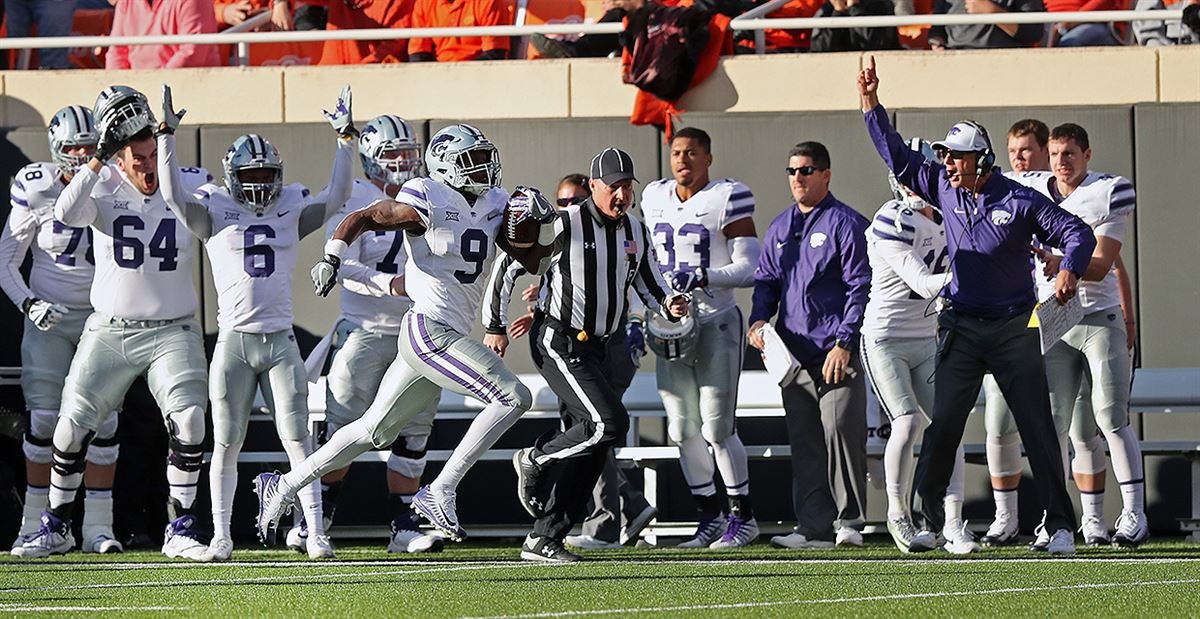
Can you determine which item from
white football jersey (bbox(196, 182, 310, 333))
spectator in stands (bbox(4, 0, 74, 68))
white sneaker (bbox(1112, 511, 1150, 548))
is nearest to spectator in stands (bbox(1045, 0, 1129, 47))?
white sneaker (bbox(1112, 511, 1150, 548))

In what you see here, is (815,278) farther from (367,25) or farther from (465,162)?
(367,25)

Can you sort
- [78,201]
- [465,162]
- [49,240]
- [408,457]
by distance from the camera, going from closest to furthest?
[465,162], [78,201], [408,457], [49,240]

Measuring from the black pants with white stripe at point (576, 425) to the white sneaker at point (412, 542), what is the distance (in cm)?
112

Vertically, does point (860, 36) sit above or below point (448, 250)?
above

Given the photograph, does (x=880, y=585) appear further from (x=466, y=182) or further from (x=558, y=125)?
(x=558, y=125)

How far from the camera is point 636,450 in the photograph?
10469 millimetres

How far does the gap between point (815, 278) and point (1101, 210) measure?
4.54ft

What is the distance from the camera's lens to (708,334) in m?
9.80

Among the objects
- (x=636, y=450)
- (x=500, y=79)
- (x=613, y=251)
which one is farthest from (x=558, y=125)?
(x=613, y=251)

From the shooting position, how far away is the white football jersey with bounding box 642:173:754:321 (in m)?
9.95

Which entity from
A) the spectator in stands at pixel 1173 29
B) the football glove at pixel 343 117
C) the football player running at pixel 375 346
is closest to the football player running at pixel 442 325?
the football glove at pixel 343 117

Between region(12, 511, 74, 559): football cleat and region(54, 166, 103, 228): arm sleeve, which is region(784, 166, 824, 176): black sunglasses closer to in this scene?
region(54, 166, 103, 228): arm sleeve

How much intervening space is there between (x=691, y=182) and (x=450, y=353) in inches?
82.2

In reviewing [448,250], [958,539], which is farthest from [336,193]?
[958,539]
